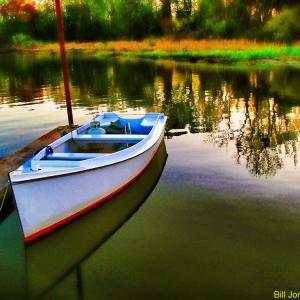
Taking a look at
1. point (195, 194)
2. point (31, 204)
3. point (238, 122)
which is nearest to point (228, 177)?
point (195, 194)

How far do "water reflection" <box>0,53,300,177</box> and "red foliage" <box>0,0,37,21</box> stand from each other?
5959cm

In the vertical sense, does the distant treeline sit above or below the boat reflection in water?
above

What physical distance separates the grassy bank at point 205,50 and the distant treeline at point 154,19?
177 inches

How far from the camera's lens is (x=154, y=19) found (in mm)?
82062

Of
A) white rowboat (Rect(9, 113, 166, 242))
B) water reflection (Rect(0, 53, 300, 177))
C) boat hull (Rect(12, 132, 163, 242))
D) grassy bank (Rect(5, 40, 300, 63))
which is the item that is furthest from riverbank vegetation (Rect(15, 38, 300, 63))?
boat hull (Rect(12, 132, 163, 242))

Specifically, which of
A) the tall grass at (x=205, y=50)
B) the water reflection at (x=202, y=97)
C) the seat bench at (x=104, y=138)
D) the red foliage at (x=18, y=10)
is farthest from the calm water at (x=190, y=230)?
the red foliage at (x=18, y=10)

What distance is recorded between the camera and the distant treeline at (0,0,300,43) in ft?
197

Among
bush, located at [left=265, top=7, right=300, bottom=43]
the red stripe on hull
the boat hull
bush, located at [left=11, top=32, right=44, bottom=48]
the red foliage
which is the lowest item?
the red stripe on hull

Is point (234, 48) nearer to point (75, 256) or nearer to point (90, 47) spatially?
point (90, 47)

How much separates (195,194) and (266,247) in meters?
3.28

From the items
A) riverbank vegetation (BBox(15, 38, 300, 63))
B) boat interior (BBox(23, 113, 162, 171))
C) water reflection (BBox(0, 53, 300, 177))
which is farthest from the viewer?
riverbank vegetation (BBox(15, 38, 300, 63))

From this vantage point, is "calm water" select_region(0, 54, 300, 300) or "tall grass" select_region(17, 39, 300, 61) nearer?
"calm water" select_region(0, 54, 300, 300)

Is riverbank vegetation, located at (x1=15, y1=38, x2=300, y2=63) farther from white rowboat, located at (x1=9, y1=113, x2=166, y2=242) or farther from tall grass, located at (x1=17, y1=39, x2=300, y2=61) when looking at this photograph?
white rowboat, located at (x1=9, y1=113, x2=166, y2=242)

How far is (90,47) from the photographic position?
84812 millimetres
